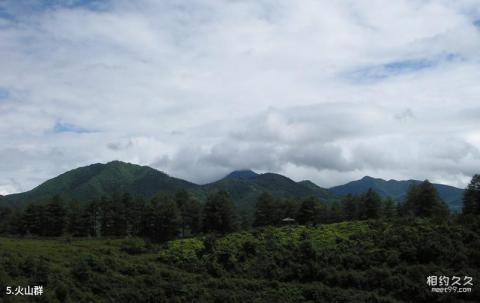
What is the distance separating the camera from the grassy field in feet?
112

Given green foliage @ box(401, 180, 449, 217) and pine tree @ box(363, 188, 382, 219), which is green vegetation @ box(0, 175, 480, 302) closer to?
green foliage @ box(401, 180, 449, 217)

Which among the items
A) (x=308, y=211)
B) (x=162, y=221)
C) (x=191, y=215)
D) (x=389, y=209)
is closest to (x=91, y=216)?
(x=162, y=221)

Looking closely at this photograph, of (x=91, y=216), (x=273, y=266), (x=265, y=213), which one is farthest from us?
(x=91, y=216)

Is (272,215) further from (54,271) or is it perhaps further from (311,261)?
(54,271)

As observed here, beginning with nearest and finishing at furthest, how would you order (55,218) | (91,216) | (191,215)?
(55,218)
(191,215)
(91,216)

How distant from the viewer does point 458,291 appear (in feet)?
109

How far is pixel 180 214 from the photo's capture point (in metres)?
86.8

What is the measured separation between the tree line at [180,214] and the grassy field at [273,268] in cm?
2768

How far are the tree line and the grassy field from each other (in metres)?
27.7

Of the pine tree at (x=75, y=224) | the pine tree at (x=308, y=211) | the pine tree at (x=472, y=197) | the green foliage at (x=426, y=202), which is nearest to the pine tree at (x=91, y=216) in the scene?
the pine tree at (x=75, y=224)

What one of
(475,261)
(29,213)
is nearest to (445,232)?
(475,261)

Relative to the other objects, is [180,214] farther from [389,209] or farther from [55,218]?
[389,209]

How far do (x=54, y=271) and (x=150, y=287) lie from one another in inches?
351

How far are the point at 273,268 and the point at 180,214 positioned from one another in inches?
1813
